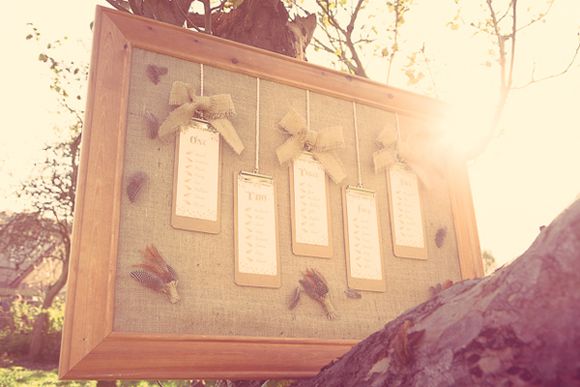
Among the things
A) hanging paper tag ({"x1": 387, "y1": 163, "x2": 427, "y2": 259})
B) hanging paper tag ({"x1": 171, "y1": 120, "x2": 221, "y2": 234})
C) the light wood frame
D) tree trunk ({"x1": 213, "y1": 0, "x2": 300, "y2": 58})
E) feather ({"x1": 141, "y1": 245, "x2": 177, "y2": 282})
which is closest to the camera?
the light wood frame

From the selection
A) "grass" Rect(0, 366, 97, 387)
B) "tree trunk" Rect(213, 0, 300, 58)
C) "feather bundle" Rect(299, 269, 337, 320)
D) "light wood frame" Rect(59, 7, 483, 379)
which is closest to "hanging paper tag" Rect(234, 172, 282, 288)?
"feather bundle" Rect(299, 269, 337, 320)

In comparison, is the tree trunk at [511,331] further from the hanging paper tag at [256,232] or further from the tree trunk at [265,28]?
the tree trunk at [265,28]

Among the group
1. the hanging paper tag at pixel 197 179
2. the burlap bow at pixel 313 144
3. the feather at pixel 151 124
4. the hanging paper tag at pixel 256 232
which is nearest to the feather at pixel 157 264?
the hanging paper tag at pixel 197 179

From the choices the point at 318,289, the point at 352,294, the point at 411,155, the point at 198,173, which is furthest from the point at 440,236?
the point at 198,173

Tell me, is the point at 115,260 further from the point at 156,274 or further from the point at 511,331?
the point at 511,331

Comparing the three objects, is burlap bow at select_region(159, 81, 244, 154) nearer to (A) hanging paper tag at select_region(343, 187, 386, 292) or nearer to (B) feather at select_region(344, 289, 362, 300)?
(A) hanging paper tag at select_region(343, 187, 386, 292)

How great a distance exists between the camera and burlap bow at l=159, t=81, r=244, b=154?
1.68 metres

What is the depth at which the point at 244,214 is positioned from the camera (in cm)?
169

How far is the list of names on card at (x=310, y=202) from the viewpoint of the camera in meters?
1.78

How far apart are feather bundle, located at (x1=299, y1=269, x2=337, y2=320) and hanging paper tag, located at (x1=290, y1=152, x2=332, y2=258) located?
8cm

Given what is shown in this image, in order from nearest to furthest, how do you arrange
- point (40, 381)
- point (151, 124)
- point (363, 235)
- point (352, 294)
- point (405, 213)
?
point (151, 124), point (352, 294), point (363, 235), point (405, 213), point (40, 381)

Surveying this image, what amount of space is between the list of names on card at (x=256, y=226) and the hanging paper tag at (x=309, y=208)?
0.09 meters

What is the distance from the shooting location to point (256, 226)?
Answer: 1.69 m

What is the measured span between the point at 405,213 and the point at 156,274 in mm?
1058
